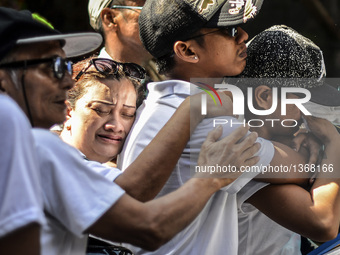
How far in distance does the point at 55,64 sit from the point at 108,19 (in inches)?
71.6

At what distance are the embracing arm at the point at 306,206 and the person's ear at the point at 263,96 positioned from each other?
0.38m

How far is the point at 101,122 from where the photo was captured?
10.0ft

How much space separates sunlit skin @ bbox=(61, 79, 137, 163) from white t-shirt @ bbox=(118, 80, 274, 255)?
0.47m

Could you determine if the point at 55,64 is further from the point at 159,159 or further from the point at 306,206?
the point at 306,206

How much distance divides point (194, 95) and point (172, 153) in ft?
0.84

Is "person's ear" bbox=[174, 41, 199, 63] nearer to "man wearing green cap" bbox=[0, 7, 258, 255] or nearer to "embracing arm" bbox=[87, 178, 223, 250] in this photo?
"man wearing green cap" bbox=[0, 7, 258, 255]

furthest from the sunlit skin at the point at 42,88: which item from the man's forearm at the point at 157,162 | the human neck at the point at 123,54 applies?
the human neck at the point at 123,54

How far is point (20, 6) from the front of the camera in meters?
5.59

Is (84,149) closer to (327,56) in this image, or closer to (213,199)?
(213,199)

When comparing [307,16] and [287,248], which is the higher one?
[287,248]

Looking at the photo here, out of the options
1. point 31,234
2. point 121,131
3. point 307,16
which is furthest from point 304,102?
point 307,16

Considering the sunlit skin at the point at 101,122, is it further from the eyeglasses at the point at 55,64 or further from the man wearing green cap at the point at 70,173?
the eyeglasses at the point at 55,64

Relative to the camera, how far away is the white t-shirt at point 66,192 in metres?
1.78

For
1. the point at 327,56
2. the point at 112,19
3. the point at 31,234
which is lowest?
the point at 327,56
